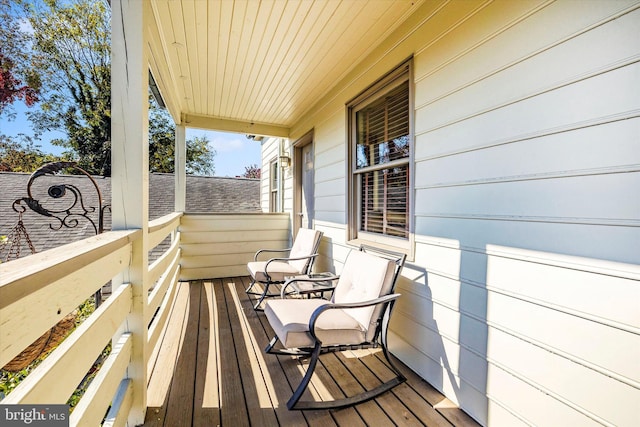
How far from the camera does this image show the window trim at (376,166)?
225 cm

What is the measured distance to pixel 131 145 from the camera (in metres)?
1.55

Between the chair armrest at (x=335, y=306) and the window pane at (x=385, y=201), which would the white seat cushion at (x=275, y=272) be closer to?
the window pane at (x=385, y=201)

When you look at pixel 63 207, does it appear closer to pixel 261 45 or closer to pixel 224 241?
pixel 261 45

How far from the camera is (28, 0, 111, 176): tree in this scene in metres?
1.91

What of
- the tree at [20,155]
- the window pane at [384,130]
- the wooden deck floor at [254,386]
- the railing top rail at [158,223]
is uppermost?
the window pane at [384,130]

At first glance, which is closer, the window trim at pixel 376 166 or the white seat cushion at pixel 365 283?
the white seat cushion at pixel 365 283

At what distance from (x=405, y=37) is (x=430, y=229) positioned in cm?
152

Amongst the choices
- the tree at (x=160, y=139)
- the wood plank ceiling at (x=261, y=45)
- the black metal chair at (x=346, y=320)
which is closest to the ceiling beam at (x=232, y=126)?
the tree at (x=160, y=139)

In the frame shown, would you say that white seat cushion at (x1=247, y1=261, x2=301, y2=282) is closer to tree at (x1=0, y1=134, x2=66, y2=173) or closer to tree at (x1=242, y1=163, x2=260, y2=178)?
tree at (x1=0, y1=134, x2=66, y2=173)

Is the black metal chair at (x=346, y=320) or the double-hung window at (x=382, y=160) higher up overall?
the double-hung window at (x=382, y=160)

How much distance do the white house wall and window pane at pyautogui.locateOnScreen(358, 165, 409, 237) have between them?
283 mm

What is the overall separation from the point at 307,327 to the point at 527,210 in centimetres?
138

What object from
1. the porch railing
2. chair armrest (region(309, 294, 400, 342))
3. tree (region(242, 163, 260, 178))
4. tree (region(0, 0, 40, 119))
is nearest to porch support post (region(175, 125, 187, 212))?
the porch railing

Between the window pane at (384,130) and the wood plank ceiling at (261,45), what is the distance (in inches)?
20.1
